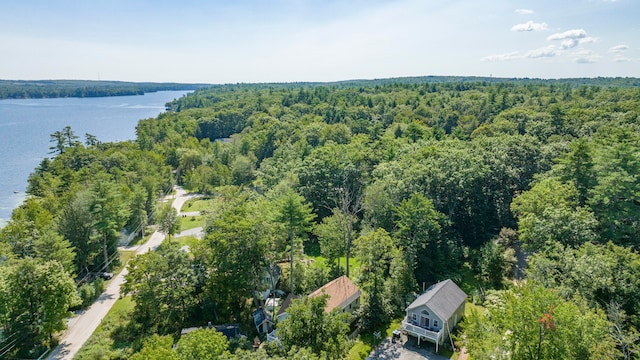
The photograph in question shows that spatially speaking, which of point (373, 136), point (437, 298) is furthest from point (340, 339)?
point (373, 136)

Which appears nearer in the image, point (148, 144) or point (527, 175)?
point (527, 175)

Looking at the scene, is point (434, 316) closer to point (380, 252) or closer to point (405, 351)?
point (405, 351)

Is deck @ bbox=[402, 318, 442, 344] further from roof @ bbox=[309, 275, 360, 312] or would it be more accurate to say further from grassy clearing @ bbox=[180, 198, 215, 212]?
grassy clearing @ bbox=[180, 198, 215, 212]

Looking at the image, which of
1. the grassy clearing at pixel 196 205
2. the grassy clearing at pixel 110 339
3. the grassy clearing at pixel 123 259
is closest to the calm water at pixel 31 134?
the grassy clearing at pixel 123 259

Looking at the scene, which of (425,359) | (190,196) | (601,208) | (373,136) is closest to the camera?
(425,359)

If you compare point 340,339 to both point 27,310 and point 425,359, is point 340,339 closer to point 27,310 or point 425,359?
point 425,359

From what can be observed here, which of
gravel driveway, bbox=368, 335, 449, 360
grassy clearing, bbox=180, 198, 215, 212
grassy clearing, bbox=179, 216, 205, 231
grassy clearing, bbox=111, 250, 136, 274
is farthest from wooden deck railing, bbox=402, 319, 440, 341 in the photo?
grassy clearing, bbox=180, 198, 215, 212
